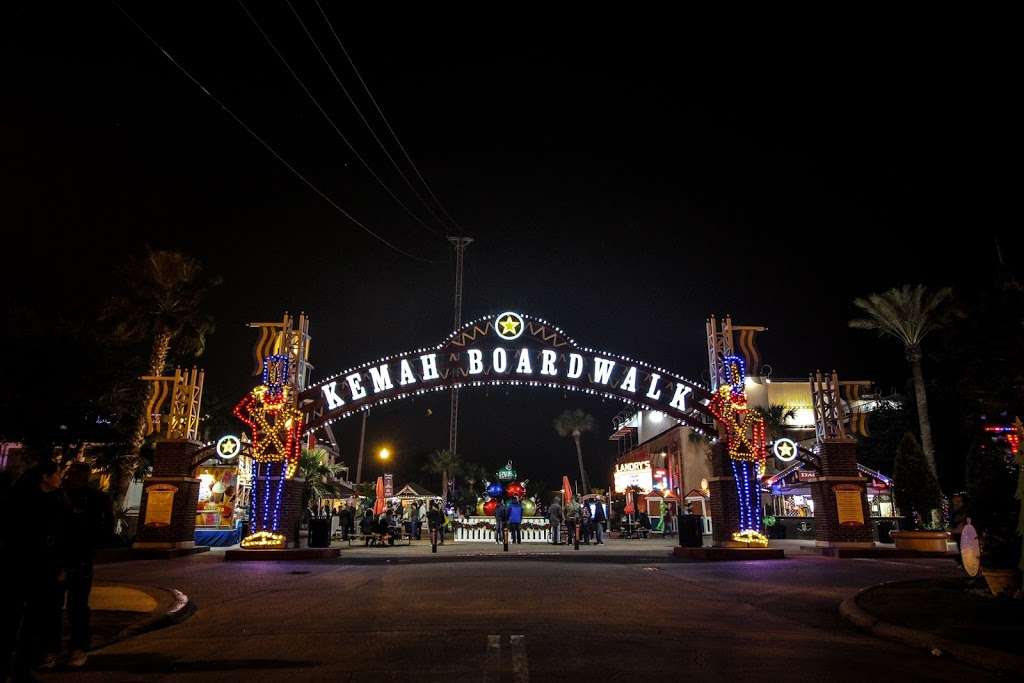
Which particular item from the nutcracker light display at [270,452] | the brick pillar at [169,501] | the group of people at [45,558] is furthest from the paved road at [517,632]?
the brick pillar at [169,501]

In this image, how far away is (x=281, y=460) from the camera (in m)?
20.1

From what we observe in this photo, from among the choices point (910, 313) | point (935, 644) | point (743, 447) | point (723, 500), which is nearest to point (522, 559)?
point (723, 500)

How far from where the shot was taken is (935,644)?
22.2ft

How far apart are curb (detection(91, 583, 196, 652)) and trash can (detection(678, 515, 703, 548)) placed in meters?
14.0

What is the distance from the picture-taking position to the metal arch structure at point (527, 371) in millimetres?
21875

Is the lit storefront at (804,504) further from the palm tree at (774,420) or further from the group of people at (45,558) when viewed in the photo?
the group of people at (45,558)

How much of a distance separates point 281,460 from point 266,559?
2.79 metres

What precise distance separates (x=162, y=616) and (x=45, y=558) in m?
3.34

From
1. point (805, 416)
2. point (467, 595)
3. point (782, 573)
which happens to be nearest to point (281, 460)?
point (467, 595)

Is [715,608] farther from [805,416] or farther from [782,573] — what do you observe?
[805,416]

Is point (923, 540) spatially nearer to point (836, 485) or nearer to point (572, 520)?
point (836, 485)

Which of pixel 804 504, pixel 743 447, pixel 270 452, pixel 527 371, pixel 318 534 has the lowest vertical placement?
pixel 318 534

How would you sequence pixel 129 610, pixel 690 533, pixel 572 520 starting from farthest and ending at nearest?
pixel 572 520 < pixel 690 533 < pixel 129 610

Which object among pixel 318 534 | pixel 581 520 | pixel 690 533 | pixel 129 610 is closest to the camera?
pixel 129 610
